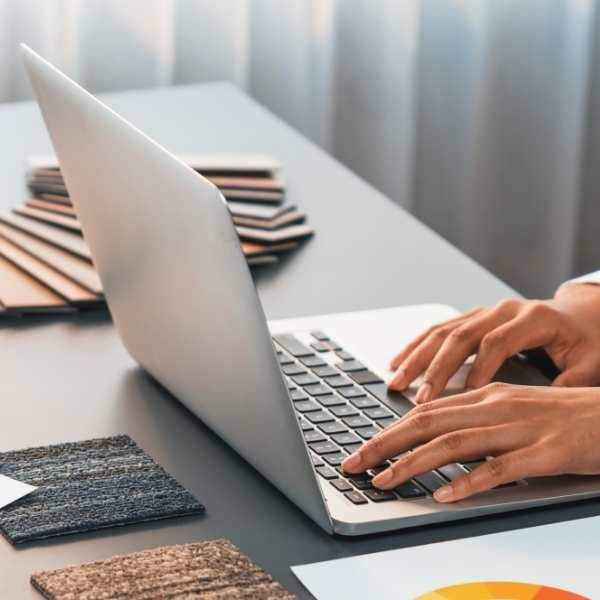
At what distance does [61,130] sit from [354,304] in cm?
38

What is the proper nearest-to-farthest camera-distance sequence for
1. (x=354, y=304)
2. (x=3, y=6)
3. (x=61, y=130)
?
(x=61, y=130) → (x=354, y=304) → (x=3, y=6)

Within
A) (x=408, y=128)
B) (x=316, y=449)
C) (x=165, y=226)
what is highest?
(x=165, y=226)

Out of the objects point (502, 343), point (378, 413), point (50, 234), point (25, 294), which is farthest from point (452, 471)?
point (50, 234)

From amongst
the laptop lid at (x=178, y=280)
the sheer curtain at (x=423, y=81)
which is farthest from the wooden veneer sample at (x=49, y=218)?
the sheer curtain at (x=423, y=81)

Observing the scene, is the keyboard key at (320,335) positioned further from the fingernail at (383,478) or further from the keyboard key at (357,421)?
the fingernail at (383,478)

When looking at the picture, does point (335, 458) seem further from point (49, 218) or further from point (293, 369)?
point (49, 218)

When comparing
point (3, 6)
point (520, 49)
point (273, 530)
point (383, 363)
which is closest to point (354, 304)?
point (383, 363)

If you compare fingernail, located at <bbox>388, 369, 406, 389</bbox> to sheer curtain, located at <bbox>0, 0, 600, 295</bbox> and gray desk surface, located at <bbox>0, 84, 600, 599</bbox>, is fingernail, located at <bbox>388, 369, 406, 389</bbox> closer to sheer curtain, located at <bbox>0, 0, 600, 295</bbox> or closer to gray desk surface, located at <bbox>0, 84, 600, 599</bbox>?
gray desk surface, located at <bbox>0, 84, 600, 599</bbox>

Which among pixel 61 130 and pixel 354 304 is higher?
pixel 61 130

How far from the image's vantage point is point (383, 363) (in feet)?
3.72

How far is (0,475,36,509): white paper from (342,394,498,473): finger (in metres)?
0.22

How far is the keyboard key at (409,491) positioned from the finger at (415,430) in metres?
0.03

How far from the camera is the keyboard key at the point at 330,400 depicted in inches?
40.2

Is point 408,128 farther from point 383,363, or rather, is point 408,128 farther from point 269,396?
point 269,396
